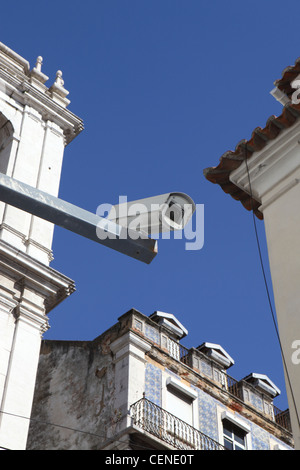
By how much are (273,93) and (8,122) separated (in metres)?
8.96

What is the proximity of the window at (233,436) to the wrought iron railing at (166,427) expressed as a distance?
47.3 inches

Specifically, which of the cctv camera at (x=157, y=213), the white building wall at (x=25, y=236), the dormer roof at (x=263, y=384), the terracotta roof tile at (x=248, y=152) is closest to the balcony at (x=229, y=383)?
the dormer roof at (x=263, y=384)

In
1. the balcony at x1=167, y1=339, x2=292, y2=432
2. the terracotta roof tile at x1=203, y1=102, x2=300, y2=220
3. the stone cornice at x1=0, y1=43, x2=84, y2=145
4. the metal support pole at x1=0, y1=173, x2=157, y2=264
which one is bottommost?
the metal support pole at x1=0, y1=173, x2=157, y2=264

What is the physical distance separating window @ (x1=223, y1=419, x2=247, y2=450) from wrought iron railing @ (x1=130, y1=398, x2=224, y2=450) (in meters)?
1.20

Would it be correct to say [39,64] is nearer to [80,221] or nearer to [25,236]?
[25,236]

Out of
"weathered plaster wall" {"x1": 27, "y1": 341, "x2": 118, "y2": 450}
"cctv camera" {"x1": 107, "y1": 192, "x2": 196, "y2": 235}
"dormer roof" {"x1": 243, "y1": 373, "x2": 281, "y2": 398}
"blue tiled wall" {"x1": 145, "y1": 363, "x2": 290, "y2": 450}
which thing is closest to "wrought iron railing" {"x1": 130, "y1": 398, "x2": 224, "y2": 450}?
"blue tiled wall" {"x1": 145, "y1": 363, "x2": 290, "y2": 450}

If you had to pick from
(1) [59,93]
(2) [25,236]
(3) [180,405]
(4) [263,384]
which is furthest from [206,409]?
(1) [59,93]

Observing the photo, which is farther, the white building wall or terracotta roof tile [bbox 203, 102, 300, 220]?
the white building wall

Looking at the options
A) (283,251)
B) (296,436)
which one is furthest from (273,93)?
(296,436)

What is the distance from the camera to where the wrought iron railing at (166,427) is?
17125 millimetres

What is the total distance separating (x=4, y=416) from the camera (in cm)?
1216

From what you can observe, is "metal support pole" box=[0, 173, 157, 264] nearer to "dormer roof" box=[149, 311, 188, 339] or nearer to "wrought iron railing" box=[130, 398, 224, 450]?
"wrought iron railing" box=[130, 398, 224, 450]

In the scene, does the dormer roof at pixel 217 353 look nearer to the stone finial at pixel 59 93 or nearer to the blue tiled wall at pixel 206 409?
the blue tiled wall at pixel 206 409

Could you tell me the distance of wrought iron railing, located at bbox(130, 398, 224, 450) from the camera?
17.1 m
